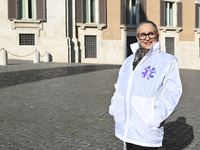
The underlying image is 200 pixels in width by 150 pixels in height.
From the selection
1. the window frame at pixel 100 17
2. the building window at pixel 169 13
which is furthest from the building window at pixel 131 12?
the building window at pixel 169 13

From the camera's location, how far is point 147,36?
240 cm

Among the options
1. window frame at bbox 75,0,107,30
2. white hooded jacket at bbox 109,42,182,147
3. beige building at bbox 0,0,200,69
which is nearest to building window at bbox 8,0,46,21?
beige building at bbox 0,0,200,69

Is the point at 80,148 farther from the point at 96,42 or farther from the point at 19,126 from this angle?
the point at 96,42

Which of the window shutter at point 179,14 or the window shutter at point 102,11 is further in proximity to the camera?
the window shutter at point 179,14

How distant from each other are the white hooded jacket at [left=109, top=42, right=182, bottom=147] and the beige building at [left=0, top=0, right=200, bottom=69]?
62.6 ft

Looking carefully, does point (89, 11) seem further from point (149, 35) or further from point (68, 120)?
point (149, 35)

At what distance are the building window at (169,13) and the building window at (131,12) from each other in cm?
352

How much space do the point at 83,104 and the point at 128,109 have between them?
5.01 metres

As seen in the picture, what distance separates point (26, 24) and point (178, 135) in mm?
17944

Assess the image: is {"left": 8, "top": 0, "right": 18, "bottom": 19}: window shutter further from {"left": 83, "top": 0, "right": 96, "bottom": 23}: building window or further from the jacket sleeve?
the jacket sleeve

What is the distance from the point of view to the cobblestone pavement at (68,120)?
172 inches

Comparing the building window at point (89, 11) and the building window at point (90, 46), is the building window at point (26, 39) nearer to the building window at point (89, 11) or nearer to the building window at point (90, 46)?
the building window at point (90, 46)

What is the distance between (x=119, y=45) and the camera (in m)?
24.1

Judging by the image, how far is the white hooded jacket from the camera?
219 centimetres
